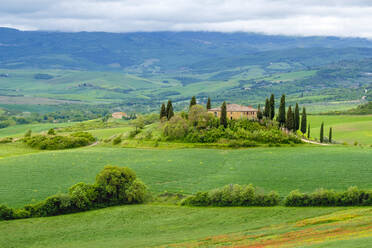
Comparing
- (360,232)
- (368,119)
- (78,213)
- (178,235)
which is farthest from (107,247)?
(368,119)

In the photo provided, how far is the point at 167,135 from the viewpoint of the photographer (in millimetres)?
110625

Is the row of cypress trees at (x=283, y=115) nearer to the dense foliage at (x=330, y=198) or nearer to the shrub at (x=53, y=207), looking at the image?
the dense foliage at (x=330, y=198)

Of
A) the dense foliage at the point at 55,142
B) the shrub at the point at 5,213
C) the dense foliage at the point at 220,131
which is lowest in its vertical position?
the shrub at the point at 5,213

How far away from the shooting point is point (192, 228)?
188ft

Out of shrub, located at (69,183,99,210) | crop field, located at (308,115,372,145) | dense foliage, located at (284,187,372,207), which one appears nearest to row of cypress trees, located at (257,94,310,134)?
crop field, located at (308,115,372,145)

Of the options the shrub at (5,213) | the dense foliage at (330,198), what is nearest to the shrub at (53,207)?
the shrub at (5,213)

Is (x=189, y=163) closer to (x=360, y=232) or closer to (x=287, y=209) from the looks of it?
(x=287, y=209)

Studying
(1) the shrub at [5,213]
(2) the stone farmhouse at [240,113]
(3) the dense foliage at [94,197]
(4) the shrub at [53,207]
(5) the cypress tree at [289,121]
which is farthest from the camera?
(2) the stone farmhouse at [240,113]

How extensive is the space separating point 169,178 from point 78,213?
19781 millimetres

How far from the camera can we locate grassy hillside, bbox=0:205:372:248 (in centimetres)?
4825

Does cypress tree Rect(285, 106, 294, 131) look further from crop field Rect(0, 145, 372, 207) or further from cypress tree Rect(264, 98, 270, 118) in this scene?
crop field Rect(0, 145, 372, 207)

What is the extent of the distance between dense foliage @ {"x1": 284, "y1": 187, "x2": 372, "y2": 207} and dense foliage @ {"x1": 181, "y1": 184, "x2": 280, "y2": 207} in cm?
277

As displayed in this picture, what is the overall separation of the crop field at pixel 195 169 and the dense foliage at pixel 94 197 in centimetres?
319

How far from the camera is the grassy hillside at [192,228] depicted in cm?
4825
